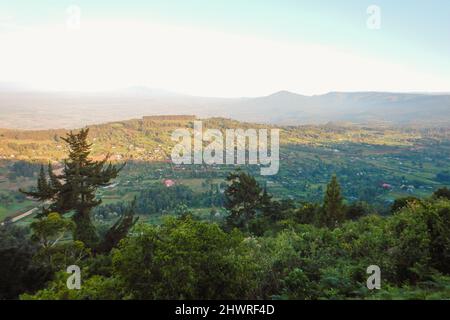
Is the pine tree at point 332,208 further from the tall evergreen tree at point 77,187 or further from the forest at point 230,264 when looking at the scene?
the tall evergreen tree at point 77,187

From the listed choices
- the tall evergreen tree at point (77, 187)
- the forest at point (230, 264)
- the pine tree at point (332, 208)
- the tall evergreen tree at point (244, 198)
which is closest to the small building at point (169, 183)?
the tall evergreen tree at point (244, 198)

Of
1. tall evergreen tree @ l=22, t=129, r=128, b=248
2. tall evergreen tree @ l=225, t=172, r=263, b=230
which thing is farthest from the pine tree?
tall evergreen tree @ l=22, t=129, r=128, b=248

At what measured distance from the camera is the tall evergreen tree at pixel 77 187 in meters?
13.2

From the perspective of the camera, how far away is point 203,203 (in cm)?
5731

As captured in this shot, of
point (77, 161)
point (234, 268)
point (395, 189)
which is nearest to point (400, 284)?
point (234, 268)

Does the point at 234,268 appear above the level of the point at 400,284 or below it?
above

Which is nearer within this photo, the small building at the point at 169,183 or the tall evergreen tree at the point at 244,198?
the tall evergreen tree at the point at 244,198

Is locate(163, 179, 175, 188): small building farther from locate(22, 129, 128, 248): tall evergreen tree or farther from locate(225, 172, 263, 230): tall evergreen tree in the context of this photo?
locate(22, 129, 128, 248): tall evergreen tree

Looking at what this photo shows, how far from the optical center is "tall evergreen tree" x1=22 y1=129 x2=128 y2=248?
13188 millimetres

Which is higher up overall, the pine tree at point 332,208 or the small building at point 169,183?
the pine tree at point 332,208
